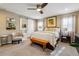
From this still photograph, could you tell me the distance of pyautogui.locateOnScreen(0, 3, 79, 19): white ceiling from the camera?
2125 millimetres

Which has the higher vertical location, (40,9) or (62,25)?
(40,9)

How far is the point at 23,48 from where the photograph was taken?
225 cm

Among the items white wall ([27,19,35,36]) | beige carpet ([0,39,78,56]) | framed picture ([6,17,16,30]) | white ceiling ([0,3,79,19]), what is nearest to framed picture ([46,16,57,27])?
white ceiling ([0,3,79,19])

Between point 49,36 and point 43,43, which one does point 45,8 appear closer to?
point 49,36

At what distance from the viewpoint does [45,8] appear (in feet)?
7.17

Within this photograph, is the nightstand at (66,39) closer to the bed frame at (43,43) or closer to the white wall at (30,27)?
the bed frame at (43,43)

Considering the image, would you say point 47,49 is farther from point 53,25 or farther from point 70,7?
point 70,7

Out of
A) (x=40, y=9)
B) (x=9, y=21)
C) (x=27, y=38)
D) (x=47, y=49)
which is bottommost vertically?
(x=47, y=49)

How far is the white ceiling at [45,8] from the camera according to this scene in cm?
212

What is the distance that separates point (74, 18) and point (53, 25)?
0.50m

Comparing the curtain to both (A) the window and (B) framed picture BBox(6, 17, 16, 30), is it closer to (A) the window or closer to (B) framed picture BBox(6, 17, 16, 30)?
(A) the window

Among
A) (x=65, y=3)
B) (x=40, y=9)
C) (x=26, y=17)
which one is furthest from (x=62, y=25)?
(x=26, y=17)

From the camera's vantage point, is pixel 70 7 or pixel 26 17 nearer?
pixel 70 7

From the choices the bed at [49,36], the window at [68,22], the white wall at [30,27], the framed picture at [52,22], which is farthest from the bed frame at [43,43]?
the window at [68,22]
